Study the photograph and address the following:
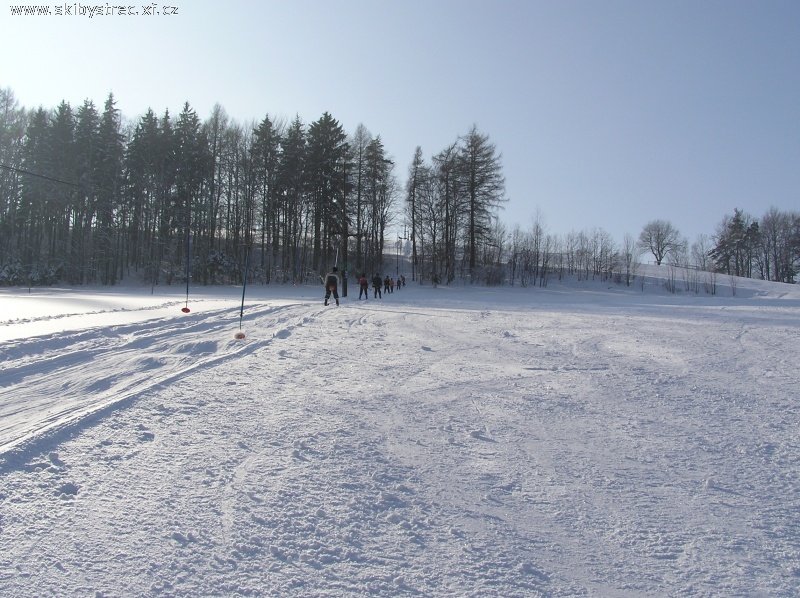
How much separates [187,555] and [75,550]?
621mm

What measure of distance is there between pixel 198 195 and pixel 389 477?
157 feet

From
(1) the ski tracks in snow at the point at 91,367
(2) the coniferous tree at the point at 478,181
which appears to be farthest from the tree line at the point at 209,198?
(1) the ski tracks in snow at the point at 91,367

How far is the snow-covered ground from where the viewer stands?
2818 mm

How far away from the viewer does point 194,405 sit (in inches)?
224

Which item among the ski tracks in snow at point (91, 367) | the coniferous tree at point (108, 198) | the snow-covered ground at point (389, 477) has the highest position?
the coniferous tree at point (108, 198)

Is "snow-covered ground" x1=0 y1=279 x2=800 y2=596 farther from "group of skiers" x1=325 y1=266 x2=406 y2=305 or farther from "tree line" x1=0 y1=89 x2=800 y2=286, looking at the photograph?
"tree line" x1=0 y1=89 x2=800 y2=286

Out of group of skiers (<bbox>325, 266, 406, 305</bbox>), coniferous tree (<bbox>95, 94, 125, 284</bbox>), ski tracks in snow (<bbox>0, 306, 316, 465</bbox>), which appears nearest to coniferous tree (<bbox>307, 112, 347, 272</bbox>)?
group of skiers (<bbox>325, 266, 406, 305</bbox>)

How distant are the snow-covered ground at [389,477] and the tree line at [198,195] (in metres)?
38.5

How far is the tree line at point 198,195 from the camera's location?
45.3 meters

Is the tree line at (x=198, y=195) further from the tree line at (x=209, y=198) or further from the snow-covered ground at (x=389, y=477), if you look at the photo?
the snow-covered ground at (x=389, y=477)

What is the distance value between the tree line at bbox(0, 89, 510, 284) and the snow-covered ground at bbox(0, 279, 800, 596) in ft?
126

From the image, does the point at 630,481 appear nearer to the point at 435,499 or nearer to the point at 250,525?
the point at 435,499

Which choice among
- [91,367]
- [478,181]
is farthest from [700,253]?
[91,367]

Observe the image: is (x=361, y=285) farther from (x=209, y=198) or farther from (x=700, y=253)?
(x=700, y=253)
